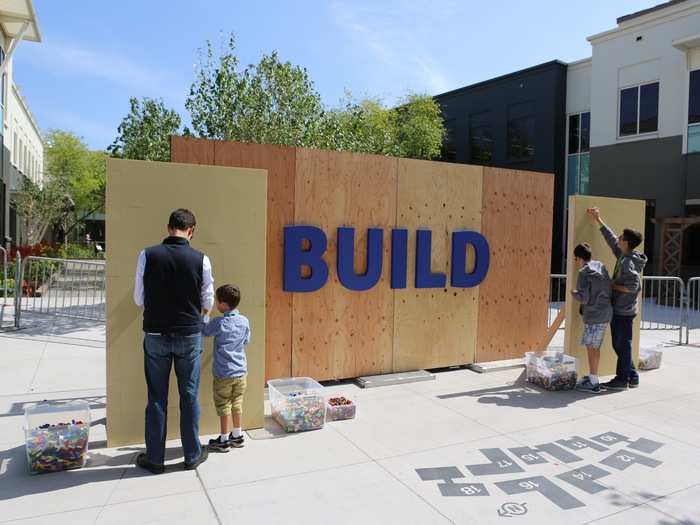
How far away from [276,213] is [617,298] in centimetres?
446

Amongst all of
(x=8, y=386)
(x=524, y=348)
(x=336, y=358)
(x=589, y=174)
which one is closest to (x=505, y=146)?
(x=589, y=174)

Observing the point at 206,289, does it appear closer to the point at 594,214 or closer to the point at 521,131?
the point at 594,214

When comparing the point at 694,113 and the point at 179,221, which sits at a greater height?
the point at 694,113

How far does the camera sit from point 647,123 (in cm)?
2105

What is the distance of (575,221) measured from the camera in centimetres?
730

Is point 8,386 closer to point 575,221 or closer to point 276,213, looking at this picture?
point 276,213

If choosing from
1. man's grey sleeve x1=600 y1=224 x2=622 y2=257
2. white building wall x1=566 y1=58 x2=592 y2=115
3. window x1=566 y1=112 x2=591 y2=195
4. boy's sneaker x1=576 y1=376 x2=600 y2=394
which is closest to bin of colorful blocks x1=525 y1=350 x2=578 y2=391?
boy's sneaker x1=576 y1=376 x2=600 y2=394

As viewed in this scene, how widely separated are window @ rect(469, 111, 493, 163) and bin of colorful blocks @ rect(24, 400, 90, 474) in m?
26.7

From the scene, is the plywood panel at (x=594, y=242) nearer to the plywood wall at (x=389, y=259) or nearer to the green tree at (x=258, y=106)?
the plywood wall at (x=389, y=259)

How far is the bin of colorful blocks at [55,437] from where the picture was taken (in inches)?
165

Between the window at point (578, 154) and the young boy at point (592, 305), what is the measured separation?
1921 cm

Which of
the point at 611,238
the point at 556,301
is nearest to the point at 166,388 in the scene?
the point at 611,238

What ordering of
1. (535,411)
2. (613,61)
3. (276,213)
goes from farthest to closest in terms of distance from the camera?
(613,61) → (276,213) → (535,411)

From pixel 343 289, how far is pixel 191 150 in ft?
8.05
